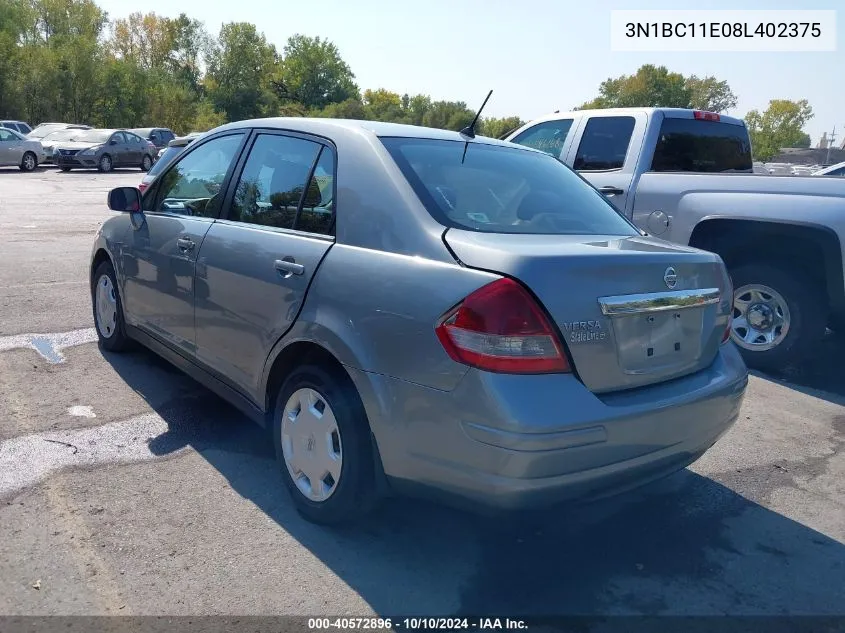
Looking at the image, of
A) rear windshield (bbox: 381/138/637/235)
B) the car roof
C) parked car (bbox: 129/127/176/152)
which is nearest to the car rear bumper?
rear windshield (bbox: 381/138/637/235)

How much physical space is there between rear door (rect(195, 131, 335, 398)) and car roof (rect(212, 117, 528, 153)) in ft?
0.21

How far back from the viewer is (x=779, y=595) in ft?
9.78

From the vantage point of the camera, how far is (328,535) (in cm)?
326

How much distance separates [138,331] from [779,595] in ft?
13.0

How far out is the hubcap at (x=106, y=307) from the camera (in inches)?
212

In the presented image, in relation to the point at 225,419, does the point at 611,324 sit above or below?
above

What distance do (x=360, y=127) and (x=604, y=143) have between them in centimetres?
424

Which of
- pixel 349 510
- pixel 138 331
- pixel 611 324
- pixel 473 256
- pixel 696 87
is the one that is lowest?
pixel 349 510

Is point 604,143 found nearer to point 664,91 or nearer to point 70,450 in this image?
point 70,450

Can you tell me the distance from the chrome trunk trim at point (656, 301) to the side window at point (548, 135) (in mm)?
4638

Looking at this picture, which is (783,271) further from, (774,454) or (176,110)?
(176,110)

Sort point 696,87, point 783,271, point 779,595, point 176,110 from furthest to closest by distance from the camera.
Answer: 1. point 696,87
2. point 176,110
3. point 783,271
4. point 779,595

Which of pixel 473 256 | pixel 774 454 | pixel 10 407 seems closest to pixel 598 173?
pixel 774 454

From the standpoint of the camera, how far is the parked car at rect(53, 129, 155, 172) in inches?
1085
